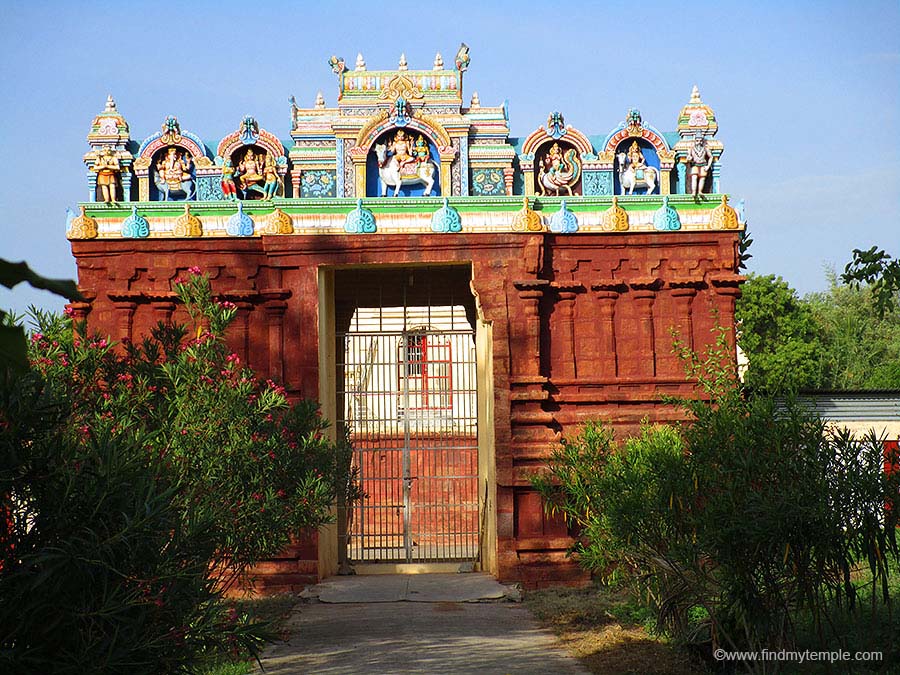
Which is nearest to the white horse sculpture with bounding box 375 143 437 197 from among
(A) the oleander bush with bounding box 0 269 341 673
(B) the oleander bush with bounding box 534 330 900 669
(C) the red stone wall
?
(C) the red stone wall

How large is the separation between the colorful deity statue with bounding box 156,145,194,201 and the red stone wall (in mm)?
746

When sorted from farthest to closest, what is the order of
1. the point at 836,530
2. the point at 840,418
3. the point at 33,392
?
the point at 840,418
the point at 836,530
the point at 33,392

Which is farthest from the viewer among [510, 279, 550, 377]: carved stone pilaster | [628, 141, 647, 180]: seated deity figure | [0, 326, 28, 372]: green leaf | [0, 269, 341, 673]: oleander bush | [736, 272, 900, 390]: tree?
[736, 272, 900, 390]: tree

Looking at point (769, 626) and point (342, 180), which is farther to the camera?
point (342, 180)

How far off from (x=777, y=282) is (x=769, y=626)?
25.2 m

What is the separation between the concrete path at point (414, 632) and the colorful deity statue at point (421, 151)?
17.6 ft

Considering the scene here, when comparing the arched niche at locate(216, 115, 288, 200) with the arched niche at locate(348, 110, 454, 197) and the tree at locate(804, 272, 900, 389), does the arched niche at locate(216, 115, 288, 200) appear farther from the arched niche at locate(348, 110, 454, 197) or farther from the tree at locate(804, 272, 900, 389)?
the tree at locate(804, 272, 900, 389)

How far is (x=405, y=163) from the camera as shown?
1315cm

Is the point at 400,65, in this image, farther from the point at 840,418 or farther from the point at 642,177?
the point at 840,418

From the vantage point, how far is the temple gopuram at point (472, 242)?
12.7 metres

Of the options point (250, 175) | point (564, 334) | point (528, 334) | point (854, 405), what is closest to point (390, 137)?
point (250, 175)

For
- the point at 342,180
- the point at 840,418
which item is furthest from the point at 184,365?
the point at 840,418

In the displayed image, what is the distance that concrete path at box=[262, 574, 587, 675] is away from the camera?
831 cm

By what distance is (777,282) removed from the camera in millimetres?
30844
